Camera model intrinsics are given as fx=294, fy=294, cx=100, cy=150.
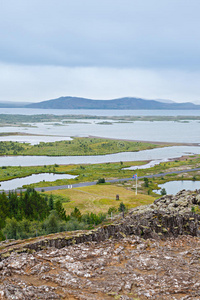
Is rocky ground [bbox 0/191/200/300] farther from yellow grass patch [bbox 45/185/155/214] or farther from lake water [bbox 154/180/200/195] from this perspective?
lake water [bbox 154/180/200/195]

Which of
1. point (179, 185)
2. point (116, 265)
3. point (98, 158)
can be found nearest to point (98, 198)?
point (179, 185)

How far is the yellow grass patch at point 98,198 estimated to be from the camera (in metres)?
56.8

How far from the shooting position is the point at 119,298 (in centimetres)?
1476

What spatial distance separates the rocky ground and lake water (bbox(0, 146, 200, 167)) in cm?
9613

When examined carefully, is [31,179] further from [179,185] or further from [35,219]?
[35,219]

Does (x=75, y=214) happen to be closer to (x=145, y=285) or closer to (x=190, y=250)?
(x=190, y=250)

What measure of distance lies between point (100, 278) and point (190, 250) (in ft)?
25.2

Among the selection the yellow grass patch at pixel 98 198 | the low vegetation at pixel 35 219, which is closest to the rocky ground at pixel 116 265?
the low vegetation at pixel 35 219

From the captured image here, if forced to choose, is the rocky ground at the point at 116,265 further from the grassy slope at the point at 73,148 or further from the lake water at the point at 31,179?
the grassy slope at the point at 73,148

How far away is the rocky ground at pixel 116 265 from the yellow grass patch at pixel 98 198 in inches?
1174

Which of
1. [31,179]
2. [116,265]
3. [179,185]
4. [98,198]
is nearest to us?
[116,265]

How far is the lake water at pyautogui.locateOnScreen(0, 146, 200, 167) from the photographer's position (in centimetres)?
12019

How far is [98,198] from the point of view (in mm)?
63562

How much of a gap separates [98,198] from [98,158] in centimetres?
6827
